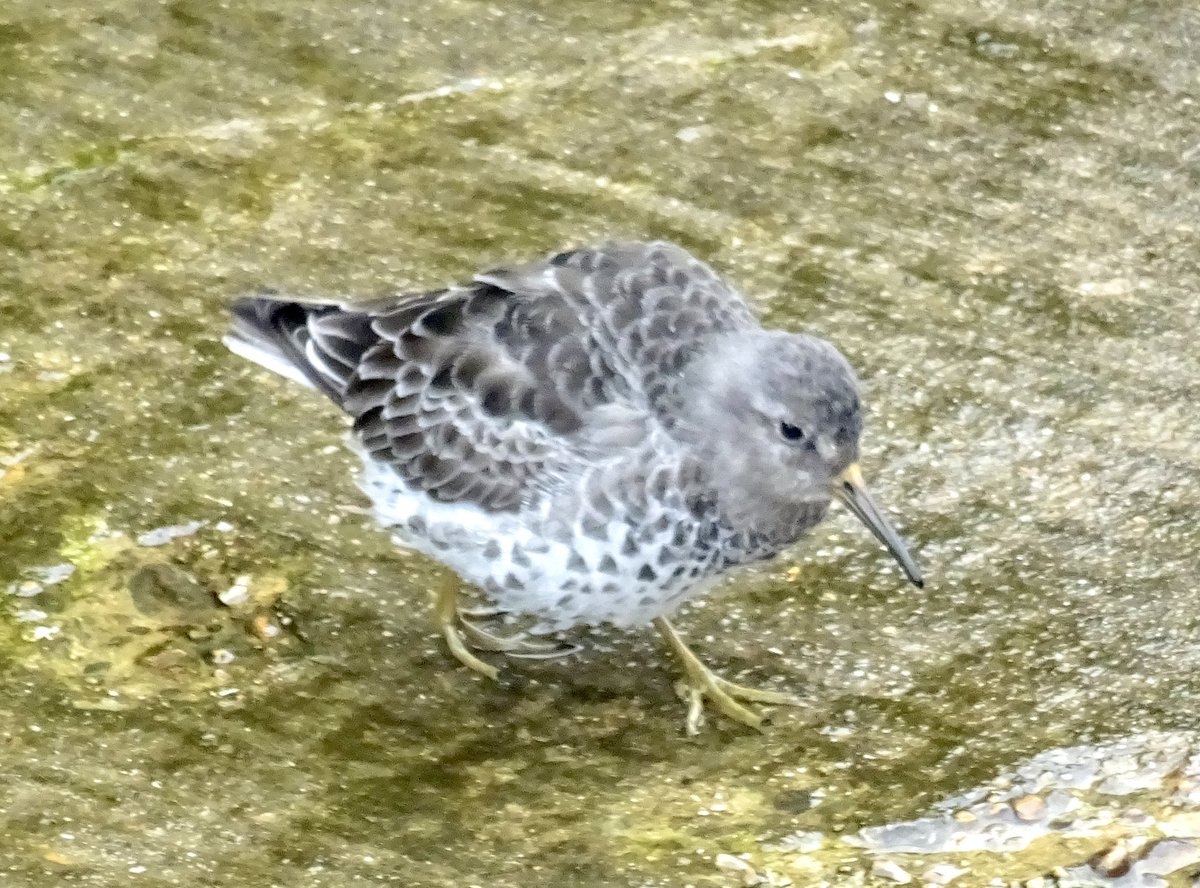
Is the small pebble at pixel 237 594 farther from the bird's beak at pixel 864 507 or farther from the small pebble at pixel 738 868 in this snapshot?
the bird's beak at pixel 864 507

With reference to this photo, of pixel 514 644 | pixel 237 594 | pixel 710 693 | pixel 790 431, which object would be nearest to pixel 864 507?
pixel 790 431

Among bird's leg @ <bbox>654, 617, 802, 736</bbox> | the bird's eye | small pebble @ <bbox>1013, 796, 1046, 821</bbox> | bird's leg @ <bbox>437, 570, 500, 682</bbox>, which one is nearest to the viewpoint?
small pebble @ <bbox>1013, 796, 1046, 821</bbox>

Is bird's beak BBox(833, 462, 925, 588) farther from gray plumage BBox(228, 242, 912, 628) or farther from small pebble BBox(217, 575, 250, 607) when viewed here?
small pebble BBox(217, 575, 250, 607)

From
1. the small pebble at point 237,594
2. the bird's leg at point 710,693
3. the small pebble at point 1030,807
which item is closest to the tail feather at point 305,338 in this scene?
the small pebble at point 237,594

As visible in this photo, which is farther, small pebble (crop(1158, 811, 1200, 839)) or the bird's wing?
the bird's wing

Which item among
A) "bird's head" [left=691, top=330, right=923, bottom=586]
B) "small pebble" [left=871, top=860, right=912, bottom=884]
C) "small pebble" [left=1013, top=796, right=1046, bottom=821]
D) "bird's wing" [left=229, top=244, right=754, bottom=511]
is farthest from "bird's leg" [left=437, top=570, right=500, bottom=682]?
"small pebble" [left=1013, top=796, right=1046, bottom=821]

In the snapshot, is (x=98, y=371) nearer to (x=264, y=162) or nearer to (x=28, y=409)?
(x=28, y=409)

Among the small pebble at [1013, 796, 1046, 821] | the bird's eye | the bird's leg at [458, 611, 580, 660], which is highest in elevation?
the bird's eye
